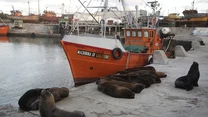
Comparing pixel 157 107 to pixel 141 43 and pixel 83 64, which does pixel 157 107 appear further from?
pixel 141 43

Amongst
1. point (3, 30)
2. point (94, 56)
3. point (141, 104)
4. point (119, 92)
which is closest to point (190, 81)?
point (141, 104)

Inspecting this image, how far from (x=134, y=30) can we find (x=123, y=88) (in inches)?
348

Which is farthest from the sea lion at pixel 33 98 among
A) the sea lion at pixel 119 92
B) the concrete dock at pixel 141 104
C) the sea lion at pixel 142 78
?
the sea lion at pixel 142 78

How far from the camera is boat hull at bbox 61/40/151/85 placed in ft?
36.4

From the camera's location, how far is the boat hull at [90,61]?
Answer: 1111 centimetres

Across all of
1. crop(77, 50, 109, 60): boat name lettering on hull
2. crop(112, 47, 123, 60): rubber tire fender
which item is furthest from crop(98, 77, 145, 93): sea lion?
crop(112, 47, 123, 60): rubber tire fender

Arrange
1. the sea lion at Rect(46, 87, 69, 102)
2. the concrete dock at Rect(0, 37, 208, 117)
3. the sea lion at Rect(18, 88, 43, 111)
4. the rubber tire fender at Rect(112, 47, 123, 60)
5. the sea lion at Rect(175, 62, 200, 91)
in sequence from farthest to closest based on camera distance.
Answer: the rubber tire fender at Rect(112, 47, 123, 60)
the sea lion at Rect(175, 62, 200, 91)
the sea lion at Rect(46, 87, 69, 102)
the sea lion at Rect(18, 88, 43, 111)
the concrete dock at Rect(0, 37, 208, 117)

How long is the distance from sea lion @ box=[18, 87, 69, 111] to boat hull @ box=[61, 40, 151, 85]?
5.08m

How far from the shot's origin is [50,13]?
290 ft

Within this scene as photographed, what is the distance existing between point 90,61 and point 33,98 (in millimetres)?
5779

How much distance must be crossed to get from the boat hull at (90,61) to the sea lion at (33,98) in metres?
5.08

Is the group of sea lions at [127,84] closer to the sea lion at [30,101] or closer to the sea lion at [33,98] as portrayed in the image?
the sea lion at [33,98]

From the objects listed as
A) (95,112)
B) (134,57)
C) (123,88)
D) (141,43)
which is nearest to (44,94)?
(95,112)

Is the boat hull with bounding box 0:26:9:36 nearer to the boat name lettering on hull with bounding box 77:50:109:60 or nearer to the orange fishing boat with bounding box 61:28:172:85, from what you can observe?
the orange fishing boat with bounding box 61:28:172:85
